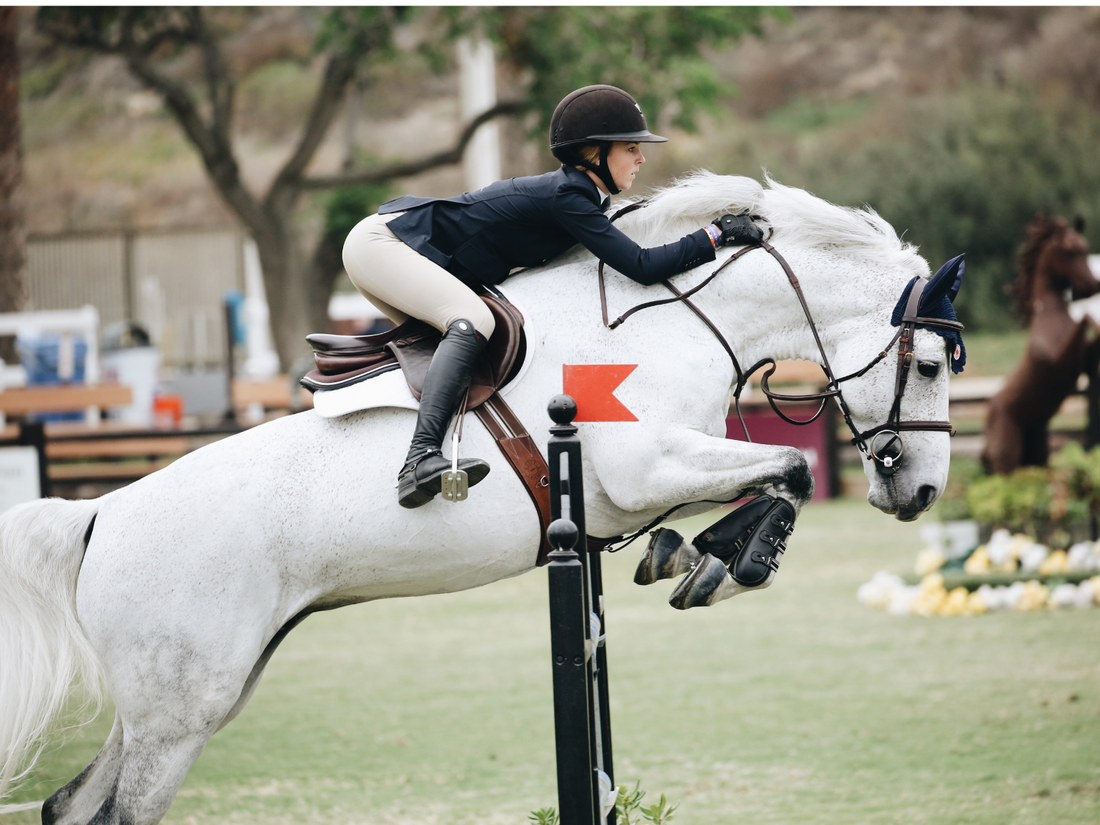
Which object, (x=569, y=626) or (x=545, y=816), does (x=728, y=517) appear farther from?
(x=545, y=816)

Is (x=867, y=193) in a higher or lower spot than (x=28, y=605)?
higher

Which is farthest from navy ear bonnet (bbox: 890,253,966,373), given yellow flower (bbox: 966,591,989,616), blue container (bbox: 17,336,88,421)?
blue container (bbox: 17,336,88,421)

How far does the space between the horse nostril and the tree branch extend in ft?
42.0

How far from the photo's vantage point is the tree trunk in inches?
591

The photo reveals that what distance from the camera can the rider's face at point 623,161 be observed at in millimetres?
3230

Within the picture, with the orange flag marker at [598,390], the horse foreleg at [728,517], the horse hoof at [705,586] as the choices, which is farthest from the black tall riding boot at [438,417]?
the horse hoof at [705,586]

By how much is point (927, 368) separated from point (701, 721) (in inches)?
113

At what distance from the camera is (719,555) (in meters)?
3.14

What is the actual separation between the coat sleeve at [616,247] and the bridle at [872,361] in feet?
0.28

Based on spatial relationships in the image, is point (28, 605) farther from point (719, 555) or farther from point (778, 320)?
point (778, 320)

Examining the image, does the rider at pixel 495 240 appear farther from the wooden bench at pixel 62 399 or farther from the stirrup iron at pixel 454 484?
the wooden bench at pixel 62 399

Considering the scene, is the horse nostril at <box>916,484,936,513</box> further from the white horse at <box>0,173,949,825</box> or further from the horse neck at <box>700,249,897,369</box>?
the horse neck at <box>700,249,897,369</box>

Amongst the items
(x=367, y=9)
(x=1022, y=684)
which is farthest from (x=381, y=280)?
(x=367, y=9)

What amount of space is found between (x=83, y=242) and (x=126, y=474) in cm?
980
